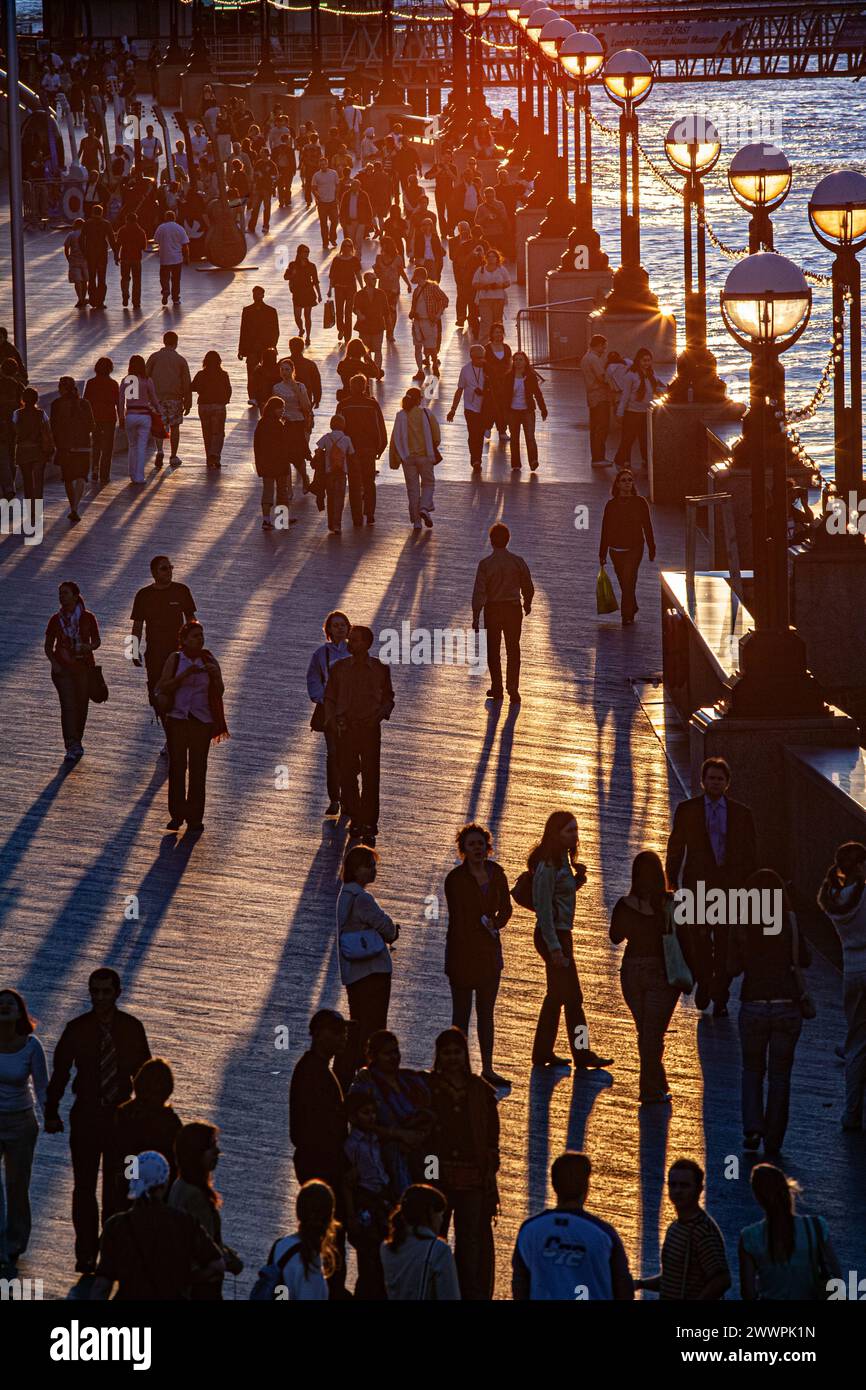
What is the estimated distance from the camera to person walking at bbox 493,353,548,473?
2455 centimetres

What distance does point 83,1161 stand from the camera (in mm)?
9445

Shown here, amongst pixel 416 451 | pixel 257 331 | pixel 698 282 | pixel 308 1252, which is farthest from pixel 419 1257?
pixel 257 331

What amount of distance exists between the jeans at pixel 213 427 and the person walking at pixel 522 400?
8.92ft

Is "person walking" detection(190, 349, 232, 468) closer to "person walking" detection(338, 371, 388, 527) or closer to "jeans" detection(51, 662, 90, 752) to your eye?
"person walking" detection(338, 371, 388, 527)

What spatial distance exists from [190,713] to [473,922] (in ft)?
13.0

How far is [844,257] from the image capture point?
57.3 feet

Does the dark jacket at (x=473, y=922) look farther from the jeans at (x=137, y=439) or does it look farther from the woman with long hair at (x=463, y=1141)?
the jeans at (x=137, y=439)

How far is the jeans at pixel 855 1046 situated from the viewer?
1079 cm

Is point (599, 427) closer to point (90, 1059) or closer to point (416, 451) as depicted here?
point (416, 451)

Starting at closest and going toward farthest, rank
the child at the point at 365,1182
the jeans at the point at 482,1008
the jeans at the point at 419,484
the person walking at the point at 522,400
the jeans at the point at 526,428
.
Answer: the child at the point at 365,1182, the jeans at the point at 482,1008, the jeans at the point at 419,484, the person walking at the point at 522,400, the jeans at the point at 526,428

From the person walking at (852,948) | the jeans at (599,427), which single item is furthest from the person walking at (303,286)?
the person walking at (852,948)

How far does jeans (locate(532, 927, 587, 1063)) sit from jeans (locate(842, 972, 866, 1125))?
4.01 feet

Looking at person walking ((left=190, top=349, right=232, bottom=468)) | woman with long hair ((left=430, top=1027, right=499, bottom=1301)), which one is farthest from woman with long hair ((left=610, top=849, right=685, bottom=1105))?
person walking ((left=190, top=349, right=232, bottom=468))
